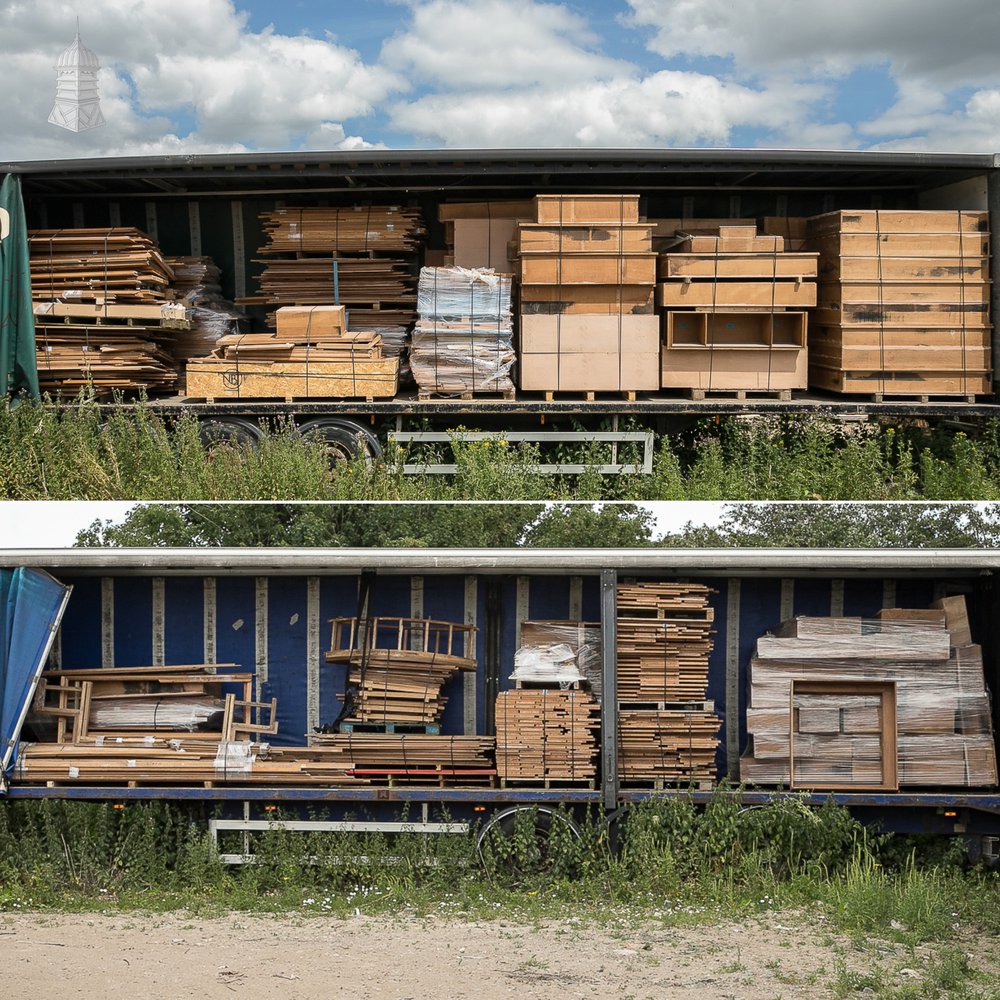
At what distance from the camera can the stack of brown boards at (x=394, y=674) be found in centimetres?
831

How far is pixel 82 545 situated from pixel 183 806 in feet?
6.51

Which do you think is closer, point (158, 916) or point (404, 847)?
point (158, 916)

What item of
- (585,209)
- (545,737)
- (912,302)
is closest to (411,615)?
(545,737)

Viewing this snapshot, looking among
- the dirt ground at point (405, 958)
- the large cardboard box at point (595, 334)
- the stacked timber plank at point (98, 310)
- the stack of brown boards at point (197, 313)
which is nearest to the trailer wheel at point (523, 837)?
Answer: the dirt ground at point (405, 958)

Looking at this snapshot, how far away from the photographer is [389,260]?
13820 mm

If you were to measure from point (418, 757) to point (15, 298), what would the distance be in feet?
25.4

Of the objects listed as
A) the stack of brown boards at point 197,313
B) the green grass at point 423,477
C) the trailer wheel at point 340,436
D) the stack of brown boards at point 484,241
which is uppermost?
the stack of brown boards at point 484,241

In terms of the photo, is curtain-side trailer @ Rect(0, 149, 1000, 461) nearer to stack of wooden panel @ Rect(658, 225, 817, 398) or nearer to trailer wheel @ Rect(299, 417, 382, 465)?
trailer wheel @ Rect(299, 417, 382, 465)

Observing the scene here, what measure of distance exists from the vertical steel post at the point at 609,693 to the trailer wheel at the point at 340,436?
17.1 ft

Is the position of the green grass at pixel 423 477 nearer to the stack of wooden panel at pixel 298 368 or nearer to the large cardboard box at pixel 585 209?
the stack of wooden panel at pixel 298 368

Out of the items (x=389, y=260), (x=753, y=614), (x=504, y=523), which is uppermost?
(x=389, y=260)

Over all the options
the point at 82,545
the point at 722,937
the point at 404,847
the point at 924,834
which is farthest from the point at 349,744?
the point at 924,834

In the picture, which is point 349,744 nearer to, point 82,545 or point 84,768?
point 84,768

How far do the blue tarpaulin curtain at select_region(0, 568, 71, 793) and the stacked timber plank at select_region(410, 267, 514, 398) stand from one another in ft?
18.5
